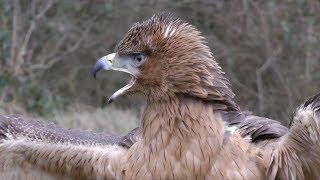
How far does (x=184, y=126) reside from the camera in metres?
6.55

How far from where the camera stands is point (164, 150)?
21.4 feet

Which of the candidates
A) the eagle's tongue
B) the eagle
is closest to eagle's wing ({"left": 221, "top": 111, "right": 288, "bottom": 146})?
the eagle

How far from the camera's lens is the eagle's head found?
648 cm

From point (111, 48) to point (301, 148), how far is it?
12.8 m

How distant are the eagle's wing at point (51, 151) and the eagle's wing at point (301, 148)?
51.6 inches

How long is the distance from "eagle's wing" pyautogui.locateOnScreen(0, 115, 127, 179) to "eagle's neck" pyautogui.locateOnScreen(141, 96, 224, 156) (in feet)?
1.75

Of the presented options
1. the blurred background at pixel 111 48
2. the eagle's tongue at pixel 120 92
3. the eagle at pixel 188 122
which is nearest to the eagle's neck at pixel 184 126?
the eagle at pixel 188 122

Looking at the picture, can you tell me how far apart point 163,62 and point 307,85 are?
10.0 metres

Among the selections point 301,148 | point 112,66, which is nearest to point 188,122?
point 112,66

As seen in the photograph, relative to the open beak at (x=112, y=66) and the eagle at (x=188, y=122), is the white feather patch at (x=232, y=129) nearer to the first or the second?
the eagle at (x=188, y=122)

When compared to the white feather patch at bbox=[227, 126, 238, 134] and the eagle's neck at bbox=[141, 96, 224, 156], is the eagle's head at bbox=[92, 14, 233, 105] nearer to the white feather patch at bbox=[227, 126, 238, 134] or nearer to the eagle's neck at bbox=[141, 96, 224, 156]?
the eagle's neck at bbox=[141, 96, 224, 156]

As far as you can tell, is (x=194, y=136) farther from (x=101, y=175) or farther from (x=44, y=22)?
(x=44, y=22)

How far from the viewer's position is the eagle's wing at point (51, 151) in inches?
280

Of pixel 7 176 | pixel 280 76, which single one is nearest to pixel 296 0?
pixel 280 76
